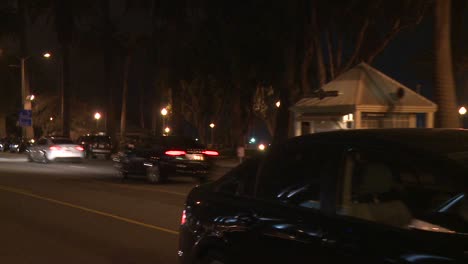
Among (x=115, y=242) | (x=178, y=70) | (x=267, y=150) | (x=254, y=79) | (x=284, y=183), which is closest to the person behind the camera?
(x=284, y=183)

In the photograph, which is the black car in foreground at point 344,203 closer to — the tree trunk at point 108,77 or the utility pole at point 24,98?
the utility pole at point 24,98

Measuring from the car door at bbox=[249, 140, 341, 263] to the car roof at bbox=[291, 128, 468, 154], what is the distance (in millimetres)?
115

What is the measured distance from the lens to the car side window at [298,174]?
4883 millimetres

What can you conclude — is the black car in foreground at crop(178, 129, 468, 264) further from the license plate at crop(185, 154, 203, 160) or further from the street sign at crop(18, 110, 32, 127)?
the street sign at crop(18, 110, 32, 127)

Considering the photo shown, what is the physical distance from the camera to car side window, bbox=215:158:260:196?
556 centimetres

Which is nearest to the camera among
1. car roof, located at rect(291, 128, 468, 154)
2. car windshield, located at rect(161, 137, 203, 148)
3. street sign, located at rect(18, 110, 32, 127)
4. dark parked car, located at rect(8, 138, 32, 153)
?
car roof, located at rect(291, 128, 468, 154)

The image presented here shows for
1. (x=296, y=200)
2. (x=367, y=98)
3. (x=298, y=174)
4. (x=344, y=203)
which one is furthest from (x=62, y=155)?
(x=344, y=203)

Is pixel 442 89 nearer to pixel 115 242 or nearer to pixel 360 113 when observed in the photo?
pixel 360 113

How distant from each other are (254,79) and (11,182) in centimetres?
2330

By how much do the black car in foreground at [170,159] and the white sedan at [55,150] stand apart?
13201 millimetres

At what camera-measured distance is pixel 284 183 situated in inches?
207

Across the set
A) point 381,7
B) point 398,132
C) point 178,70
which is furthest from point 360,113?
point 178,70

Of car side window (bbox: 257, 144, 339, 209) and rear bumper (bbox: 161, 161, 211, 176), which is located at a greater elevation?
car side window (bbox: 257, 144, 339, 209)

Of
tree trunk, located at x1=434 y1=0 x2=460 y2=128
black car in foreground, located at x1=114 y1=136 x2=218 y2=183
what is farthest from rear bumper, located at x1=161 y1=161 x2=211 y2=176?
tree trunk, located at x1=434 y1=0 x2=460 y2=128
